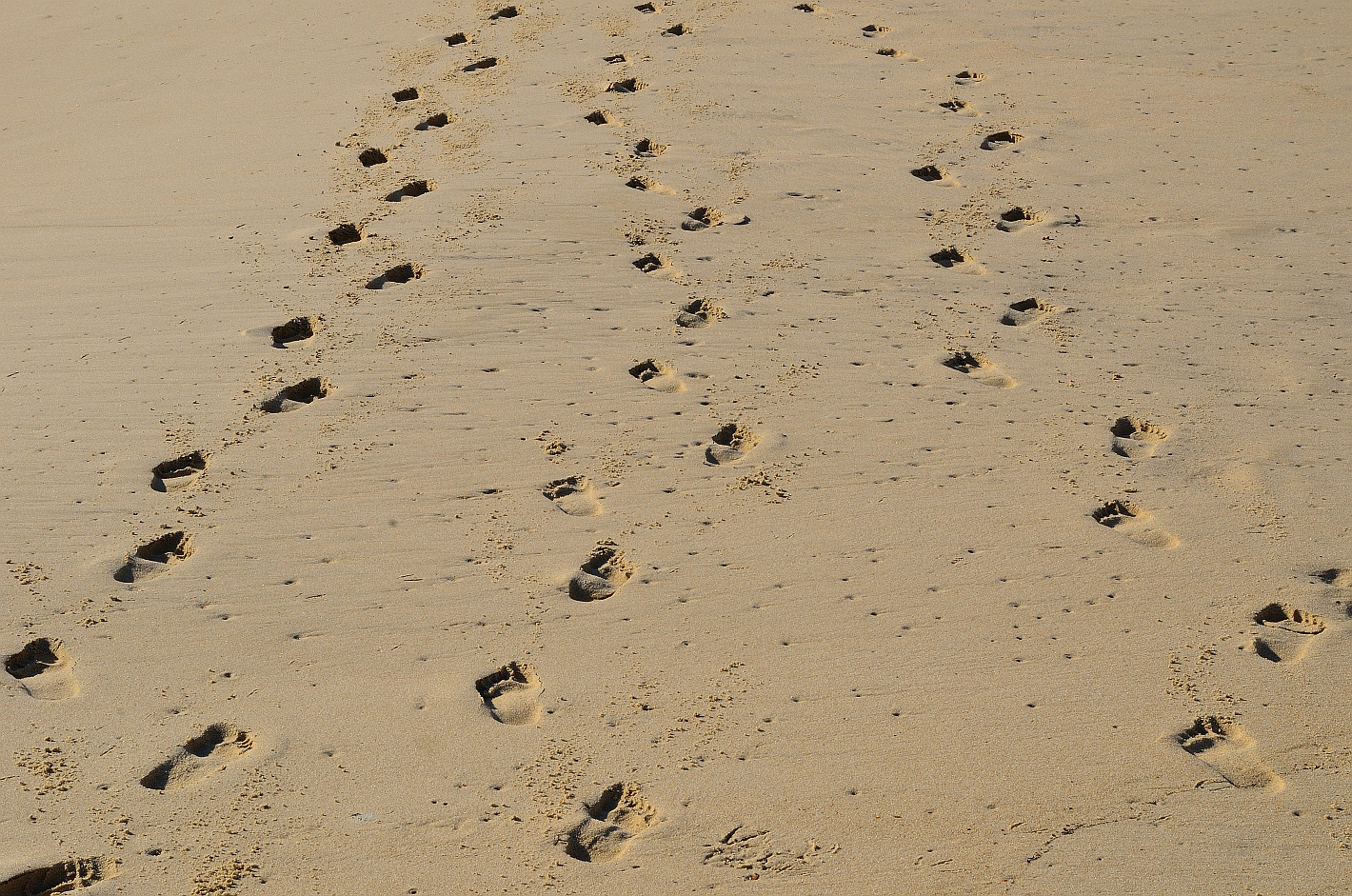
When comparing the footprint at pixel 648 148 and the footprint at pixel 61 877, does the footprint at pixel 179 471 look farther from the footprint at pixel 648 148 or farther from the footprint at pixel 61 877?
the footprint at pixel 648 148

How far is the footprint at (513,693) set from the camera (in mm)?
3096

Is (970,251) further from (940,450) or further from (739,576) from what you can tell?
(739,576)

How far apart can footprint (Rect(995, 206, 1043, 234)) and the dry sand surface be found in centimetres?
3

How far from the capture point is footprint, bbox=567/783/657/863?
108 inches

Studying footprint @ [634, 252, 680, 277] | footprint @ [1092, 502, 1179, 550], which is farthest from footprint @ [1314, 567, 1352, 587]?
footprint @ [634, 252, 680, 277]

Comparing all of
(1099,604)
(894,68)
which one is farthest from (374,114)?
(1099,604)

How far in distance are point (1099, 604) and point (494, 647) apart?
76.5 inches

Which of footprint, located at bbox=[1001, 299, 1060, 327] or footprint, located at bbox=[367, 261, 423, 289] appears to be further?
footprint, located at bbox=[367, 261, 423, 289]

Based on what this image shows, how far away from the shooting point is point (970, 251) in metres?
5.35

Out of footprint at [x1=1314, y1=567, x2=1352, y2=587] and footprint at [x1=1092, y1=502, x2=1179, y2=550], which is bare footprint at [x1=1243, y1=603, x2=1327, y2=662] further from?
footprint at [x1=1092, y1=502, x2=1179, y2=550]

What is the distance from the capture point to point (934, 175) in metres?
6.04

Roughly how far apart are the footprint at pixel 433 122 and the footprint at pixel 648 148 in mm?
1243

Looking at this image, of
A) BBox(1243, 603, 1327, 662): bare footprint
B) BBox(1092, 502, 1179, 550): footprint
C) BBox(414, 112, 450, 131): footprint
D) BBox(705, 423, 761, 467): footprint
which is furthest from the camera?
BBox(414, 112, 450, 131): footprint

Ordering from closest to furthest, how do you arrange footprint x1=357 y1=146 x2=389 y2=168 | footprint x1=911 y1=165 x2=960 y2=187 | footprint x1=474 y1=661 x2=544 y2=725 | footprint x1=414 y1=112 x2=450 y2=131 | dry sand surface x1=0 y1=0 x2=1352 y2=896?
dry sand surface x1=0 y1=0 x2=1352 y2=896 < footprint x1=474 y1=661 x2=544 y2=725 < footprint x1=911 y1=165 x2=960 y2=187 < footprint x1=357 y1=146 x2=389 y2=168 < footprint x1=414 y1=112 x2=450 y2=131
